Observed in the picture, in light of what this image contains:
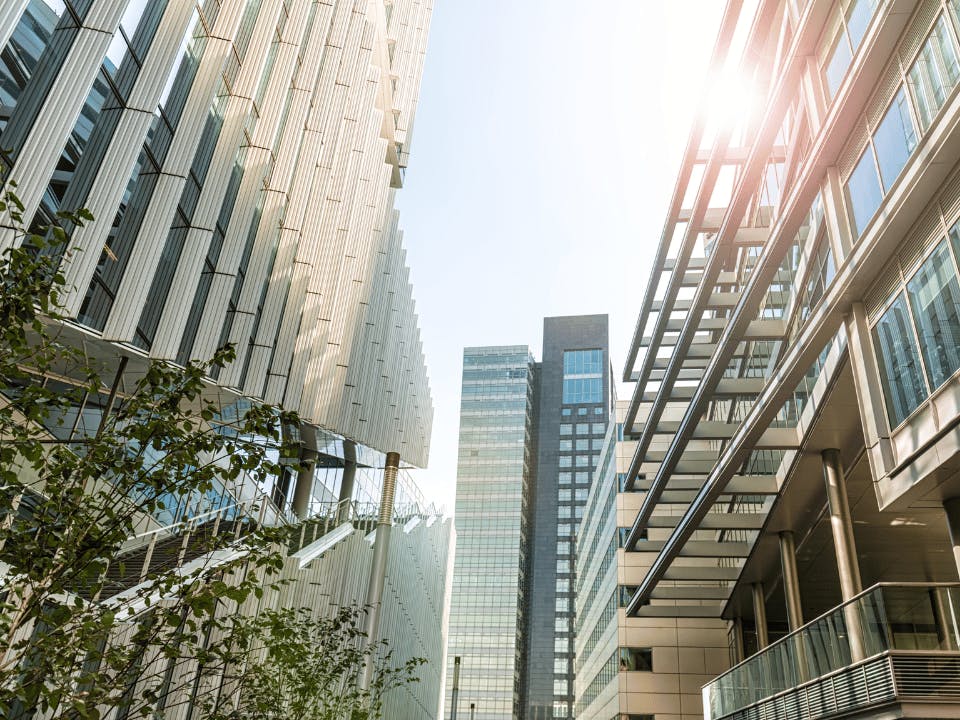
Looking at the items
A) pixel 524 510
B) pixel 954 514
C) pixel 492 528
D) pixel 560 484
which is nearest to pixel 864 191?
pixel 954 514

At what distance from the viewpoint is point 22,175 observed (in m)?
13.2

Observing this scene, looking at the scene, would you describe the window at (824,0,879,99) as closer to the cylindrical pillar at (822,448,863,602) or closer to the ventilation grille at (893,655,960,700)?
the cylindrical pillar at (822,448,863,602)

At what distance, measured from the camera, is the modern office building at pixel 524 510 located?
129 meters

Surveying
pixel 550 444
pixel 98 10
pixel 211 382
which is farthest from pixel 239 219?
pixel 550 444

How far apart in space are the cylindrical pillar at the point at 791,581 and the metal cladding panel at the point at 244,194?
15.7 metres

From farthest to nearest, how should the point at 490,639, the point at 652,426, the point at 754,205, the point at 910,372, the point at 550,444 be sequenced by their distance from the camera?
the point at 550,444, the point at 490,639, the point at 652,426, the point at 754,205, the point at 910,372

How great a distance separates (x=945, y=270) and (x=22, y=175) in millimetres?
14265

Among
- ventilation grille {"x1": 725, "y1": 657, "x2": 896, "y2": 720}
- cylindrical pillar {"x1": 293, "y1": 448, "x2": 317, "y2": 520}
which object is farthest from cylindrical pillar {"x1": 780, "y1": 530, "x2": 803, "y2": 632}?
cylindrical pillar {"x1": 293, "y1": 448, "x2": 317, "y2": 520}

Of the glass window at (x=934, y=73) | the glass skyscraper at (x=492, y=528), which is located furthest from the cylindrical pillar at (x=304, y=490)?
the glass skyscraper at (x=492, y=528)

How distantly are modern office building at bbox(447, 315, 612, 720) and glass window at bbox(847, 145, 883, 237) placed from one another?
406 ft

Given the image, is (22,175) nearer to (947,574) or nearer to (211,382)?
(211,382)

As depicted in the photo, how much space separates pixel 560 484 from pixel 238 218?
12932 cm

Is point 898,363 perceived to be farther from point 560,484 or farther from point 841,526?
point 560,484

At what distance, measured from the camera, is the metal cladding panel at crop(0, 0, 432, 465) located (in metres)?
15.3
